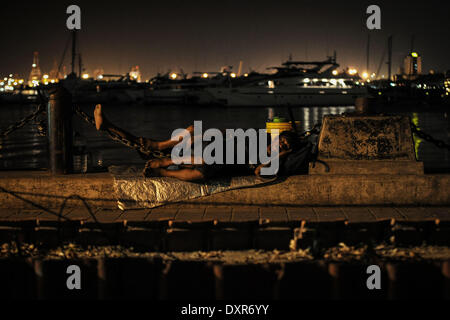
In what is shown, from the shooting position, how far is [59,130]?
7707 millimetres

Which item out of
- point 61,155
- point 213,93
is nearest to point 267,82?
point 213,93

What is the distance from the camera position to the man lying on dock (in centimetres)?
709

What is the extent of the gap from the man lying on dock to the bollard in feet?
1.90

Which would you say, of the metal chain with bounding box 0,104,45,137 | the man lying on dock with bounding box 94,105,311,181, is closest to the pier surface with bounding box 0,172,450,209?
the man lying on dock with bounding box 94,105,311,181

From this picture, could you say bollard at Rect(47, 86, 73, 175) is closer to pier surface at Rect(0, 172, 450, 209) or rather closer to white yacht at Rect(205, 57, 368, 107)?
pier surface at Rect(0, 172, 450, 209)

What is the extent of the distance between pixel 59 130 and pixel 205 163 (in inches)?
94.1

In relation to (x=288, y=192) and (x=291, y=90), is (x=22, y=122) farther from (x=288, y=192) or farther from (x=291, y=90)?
(x=291, y=90)

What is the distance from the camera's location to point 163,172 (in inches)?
286

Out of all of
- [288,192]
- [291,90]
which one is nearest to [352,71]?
[291,90]
